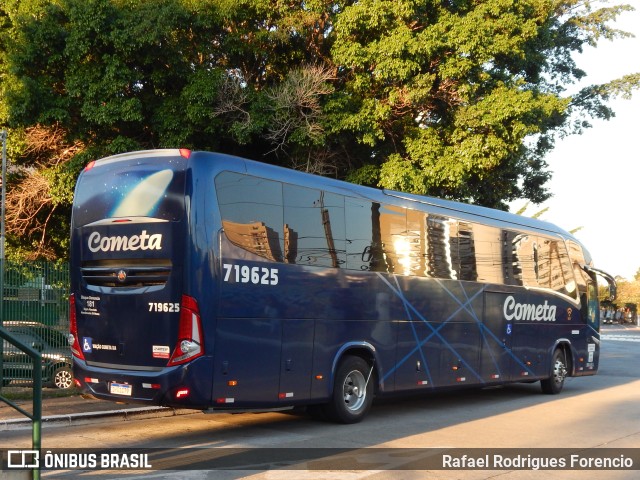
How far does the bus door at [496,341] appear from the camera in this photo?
15.0 m

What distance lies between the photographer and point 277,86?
707 inches

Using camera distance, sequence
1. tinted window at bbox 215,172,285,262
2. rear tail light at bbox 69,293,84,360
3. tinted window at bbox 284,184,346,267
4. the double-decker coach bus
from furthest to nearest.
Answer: tinted window at bbox 284,184,346,267, rear tail light at bbox 69,293,84,360, tinted window at bbox 215,172,285,262, the double-decker coach bus

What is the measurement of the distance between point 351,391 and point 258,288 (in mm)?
2776

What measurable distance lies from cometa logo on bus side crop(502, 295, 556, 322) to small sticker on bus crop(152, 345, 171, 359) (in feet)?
27.2

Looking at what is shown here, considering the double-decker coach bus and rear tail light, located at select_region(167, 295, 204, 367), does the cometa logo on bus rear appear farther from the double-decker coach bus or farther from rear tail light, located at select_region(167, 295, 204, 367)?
rear tail light, located at select_region(167, 295, 204, 367)

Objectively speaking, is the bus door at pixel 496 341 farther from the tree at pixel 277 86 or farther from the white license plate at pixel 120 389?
the white license plate at pixel 120 389

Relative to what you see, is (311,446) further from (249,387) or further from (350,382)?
(350,382)

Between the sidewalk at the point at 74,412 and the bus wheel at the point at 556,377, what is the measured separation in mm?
8437

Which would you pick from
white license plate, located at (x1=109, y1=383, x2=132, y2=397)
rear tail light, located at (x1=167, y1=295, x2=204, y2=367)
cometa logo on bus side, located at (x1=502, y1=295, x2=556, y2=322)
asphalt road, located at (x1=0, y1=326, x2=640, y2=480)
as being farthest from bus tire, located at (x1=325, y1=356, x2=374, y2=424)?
cometa logo on bus side, located at (x1=502, y1=295, x2=556, y2=322)

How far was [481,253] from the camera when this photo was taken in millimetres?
15008

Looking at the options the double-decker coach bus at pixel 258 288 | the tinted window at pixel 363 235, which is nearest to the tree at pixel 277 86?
the double-decker coach bus at pixel 258 288

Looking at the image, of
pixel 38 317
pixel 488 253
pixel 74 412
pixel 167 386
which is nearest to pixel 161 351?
pixel 167 386

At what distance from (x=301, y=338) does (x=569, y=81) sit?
60.6 feet

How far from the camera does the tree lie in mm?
16484
